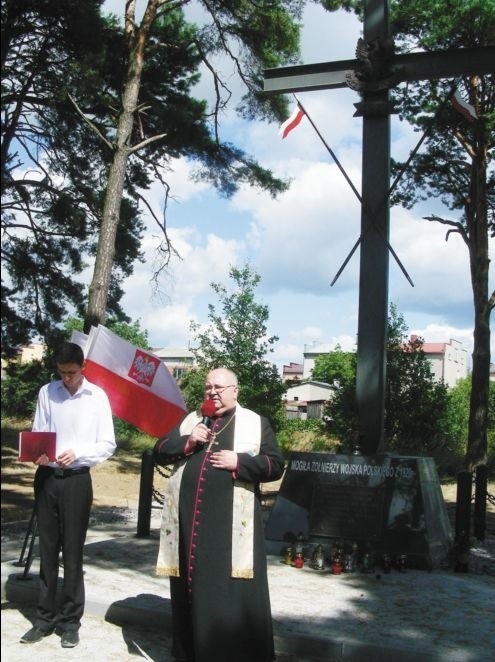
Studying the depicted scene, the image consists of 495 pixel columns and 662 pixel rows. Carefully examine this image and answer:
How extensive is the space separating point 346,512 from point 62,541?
10.8ft

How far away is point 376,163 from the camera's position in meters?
8.01

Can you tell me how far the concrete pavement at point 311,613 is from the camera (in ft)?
14.6

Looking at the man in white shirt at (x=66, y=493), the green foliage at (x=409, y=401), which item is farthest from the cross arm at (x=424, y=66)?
the green foliage at (x=409, y=401)

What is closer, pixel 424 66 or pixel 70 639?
pixel 70 639

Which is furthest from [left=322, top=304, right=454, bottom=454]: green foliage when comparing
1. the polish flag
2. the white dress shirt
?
the white dress shirt

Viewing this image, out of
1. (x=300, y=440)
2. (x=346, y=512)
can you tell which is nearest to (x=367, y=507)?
(x=346, y=512)

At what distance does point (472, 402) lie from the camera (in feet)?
63.1

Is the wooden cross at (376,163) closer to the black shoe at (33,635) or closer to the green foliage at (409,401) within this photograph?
the black shoe at (33,635)

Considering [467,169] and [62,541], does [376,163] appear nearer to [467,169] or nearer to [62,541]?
[62,541]

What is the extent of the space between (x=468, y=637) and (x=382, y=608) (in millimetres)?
837

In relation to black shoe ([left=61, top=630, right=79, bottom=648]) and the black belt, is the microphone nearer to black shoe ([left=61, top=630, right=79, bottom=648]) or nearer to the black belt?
the black belt

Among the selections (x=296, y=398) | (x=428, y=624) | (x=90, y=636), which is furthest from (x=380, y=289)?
(x=296, y=398)

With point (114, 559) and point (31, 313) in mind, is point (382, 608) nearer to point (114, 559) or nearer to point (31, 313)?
point (114, 559)

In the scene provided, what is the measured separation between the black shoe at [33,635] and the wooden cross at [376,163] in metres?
4.02
